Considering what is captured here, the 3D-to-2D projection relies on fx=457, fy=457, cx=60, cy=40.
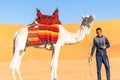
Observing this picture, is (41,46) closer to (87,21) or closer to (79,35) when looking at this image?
(79,35)

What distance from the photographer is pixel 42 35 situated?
14.2 meters

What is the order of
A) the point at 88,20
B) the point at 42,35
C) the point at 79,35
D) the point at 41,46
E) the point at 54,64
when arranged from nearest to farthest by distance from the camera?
the point at 54,64 → the point at 42,35 → the point at 41,46 → the point at 88,20 → the point at 79,35

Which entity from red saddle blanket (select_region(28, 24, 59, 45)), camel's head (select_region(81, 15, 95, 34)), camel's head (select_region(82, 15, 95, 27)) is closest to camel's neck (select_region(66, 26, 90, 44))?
camel's head (select_region(81, 15, 95, 34))

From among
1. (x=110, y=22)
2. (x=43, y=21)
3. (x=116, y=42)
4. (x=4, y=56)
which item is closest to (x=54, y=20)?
(x=43, y=21)

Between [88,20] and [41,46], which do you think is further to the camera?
Result: [88,20]

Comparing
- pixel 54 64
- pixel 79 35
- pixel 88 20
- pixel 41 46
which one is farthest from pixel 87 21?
pixel 54 64

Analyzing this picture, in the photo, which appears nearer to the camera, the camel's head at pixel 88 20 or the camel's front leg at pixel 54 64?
the camel's front leg at pixel 54 64

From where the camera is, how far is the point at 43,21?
47.3ft

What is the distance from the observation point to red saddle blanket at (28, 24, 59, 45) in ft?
46.5

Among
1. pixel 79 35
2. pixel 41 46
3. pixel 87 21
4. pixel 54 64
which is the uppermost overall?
pixel 87 21

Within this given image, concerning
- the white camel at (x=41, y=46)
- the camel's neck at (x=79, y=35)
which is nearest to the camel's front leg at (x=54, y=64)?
the white camel at (x=41, y=46)

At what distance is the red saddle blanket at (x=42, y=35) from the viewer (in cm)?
1416

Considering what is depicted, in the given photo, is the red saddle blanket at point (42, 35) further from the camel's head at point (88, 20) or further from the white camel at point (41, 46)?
the camel's head at point (88, 20)

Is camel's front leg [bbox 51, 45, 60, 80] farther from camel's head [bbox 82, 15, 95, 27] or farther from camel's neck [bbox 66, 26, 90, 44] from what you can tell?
camel's head [bbox 82, 15, 95, 27]
